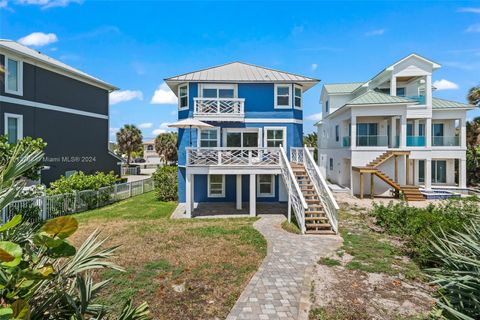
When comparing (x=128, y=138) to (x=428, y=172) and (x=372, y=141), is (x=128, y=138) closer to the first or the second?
(x=372, y=141)

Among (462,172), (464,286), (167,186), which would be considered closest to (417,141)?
(462,172)

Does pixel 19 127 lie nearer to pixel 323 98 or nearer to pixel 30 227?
pixel 30 227

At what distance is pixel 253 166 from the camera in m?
14.1

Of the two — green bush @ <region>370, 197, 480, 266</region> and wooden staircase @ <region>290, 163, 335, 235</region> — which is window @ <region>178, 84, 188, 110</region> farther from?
green bush @ <region>370, 197, 480, 266</region>

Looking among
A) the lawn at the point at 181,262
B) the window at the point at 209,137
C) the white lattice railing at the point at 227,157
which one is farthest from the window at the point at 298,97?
the lawn at the point at 181,262

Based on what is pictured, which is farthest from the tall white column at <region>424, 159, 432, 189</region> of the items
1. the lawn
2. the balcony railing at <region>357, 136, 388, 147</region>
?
the lawn

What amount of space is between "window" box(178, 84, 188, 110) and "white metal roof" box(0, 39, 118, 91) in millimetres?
9384

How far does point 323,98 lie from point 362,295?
29.1 metres

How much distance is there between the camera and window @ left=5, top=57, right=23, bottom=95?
15.9 meters

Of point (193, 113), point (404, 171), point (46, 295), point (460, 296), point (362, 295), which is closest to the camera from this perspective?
point (46, 295)

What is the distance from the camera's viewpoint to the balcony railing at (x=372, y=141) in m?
21.2

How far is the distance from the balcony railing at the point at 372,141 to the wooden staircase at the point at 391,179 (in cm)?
100

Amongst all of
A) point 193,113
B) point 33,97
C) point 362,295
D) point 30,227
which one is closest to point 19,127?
point 33,97

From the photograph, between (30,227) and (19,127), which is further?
(19,127)
